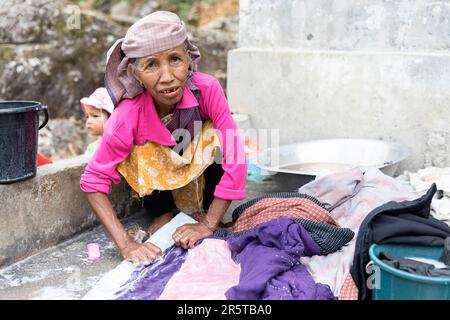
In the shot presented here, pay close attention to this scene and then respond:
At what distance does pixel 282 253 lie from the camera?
2389 millimetres

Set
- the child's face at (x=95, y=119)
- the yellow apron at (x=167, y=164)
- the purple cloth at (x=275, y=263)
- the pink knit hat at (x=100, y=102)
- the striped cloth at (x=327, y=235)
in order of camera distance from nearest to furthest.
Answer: the purple cloth at (x=275, y=263) < the striped cloth at (x=327, y=235) < the yellow apron at (x=167, y=164) < the pink knit hat at (x=100, y=102) < the child's face at (x=95, y=119)

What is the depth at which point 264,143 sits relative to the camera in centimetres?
460

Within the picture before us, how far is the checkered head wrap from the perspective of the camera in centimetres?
246

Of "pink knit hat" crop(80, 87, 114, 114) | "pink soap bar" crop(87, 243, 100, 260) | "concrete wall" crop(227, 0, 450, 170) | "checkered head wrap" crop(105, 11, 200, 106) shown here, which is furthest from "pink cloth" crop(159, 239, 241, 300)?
"concrete wall" crop(227, 0, 450, 170)

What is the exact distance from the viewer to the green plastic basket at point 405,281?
189 centimetres

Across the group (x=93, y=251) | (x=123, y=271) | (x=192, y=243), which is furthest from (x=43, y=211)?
(x=192, y=243)

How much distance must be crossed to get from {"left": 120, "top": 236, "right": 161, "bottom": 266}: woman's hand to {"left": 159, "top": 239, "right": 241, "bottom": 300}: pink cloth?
169 mm

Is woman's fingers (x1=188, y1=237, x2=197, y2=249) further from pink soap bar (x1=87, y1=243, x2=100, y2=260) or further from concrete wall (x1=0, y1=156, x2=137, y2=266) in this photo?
concrete wall (x1=0, y1=156, x2=137, y2=266)

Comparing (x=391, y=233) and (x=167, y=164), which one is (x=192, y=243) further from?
(x=391, y=233)

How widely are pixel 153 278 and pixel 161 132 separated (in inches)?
30.3

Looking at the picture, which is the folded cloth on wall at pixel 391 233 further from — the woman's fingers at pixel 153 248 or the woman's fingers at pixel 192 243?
the woman's fingers at pixel 153 248

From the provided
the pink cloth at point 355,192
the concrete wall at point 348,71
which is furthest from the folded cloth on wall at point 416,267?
the concrete wall at point 348,71

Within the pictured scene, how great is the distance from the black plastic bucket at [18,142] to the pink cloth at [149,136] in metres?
0.28
